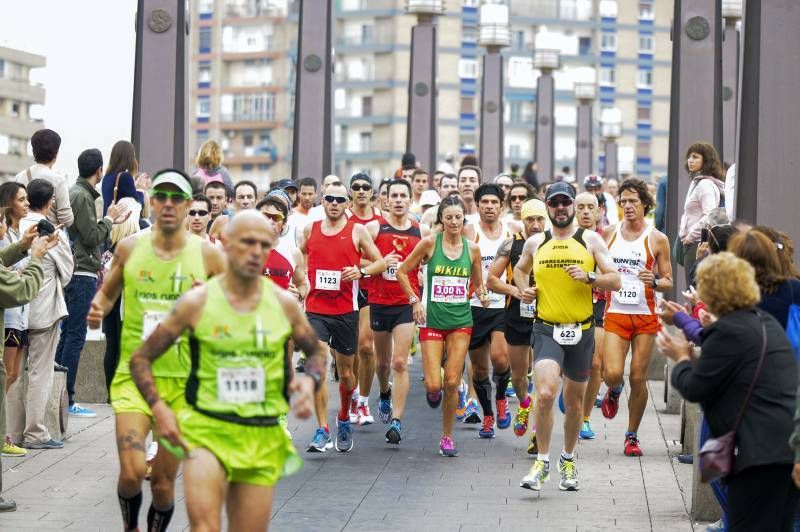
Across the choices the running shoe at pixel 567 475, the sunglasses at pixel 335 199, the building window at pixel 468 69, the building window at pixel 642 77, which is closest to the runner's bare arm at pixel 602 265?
the running shoe at pixel 567 475

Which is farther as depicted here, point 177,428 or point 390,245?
point 390,245

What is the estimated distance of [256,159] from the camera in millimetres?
136875

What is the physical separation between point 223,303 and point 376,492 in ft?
15.5

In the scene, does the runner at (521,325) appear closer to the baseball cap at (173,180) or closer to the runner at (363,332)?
the runner at (363,332)

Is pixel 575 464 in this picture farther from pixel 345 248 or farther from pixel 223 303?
pixel 223 303

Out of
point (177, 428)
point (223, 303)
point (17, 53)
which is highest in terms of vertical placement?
point (17, 53)

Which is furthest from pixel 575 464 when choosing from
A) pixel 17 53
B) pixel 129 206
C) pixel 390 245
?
pixel 17 53

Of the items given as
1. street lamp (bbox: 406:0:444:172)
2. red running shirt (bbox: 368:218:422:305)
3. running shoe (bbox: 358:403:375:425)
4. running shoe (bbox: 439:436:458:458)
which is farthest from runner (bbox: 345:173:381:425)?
street lamp (bbox: 406:0:444:172)

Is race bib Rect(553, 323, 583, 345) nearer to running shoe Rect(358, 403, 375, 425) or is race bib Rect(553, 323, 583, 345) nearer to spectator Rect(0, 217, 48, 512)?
spectator Rect(0, 217, 48, 512)

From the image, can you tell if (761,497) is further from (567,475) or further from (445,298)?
(445,298)

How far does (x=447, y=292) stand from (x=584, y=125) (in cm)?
4180

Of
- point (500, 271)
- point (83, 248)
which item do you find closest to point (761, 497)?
point (500, 271)

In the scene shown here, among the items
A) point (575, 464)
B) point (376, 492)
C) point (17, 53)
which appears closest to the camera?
point (376, 492)

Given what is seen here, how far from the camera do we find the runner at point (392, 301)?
15.9 m
